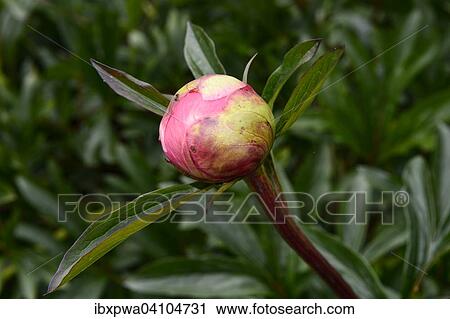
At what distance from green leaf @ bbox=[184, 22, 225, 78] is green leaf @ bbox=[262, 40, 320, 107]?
0.06 meters

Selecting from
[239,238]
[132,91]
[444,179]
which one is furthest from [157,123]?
[132,91]

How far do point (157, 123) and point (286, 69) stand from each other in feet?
→ 2.30

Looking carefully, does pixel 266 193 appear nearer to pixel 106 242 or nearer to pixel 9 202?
pixel 106 242

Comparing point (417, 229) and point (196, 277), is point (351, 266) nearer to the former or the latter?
point (417, 229)

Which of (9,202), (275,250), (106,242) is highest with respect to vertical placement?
(9,202)

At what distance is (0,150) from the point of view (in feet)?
4.22

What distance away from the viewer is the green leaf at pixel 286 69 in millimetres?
606

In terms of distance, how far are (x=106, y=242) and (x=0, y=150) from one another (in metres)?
0.81

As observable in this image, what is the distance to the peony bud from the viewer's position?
0.53 m

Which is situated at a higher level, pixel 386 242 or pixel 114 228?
pixel 386 242

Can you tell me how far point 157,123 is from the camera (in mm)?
1294

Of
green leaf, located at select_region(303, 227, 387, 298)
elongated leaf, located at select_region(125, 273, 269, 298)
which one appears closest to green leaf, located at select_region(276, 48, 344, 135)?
green leaf, located at select_region(303, 227, 387, 298)
